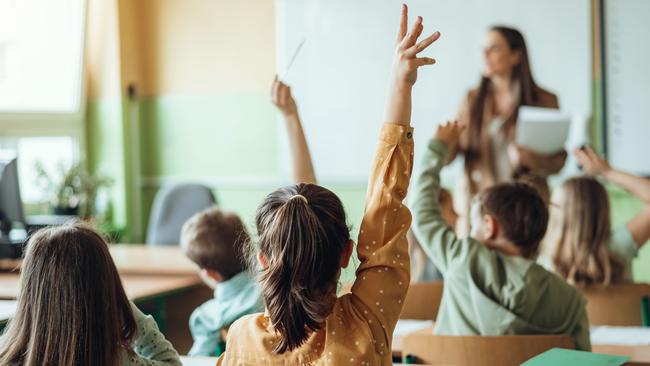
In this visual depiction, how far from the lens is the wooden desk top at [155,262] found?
396 centimetres

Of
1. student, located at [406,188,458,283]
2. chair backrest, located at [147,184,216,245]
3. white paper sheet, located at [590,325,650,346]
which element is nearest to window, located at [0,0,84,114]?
chair backrest, located at [147,184,216,245]

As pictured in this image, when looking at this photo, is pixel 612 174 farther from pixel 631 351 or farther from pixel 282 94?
pixel 282 94

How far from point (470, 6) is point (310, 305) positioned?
12.3 feet

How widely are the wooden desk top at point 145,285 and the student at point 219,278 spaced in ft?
2.26

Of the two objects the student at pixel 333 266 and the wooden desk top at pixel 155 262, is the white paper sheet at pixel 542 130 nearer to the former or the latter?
the wooden desk top at pixel 155 262

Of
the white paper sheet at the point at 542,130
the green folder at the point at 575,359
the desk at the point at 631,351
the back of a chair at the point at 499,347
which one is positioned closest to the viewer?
the green folder at the point at 575,359

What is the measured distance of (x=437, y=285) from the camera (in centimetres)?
301

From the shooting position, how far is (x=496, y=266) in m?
2.32

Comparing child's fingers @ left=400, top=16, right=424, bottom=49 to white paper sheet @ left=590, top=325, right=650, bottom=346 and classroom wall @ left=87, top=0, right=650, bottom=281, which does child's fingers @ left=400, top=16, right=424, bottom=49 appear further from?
classroom wall @ left=87, top=0, right=650, bottom=281

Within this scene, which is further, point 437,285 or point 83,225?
point 437,285

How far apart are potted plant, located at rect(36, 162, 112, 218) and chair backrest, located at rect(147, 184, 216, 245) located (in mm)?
832

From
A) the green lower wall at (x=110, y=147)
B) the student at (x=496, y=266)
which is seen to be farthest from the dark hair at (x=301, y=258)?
the green lower wall at (x=110, y=147)

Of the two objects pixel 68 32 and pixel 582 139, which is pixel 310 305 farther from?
pixel 68 32

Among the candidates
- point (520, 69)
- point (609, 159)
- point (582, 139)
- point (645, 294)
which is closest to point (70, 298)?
point (645, 294)
